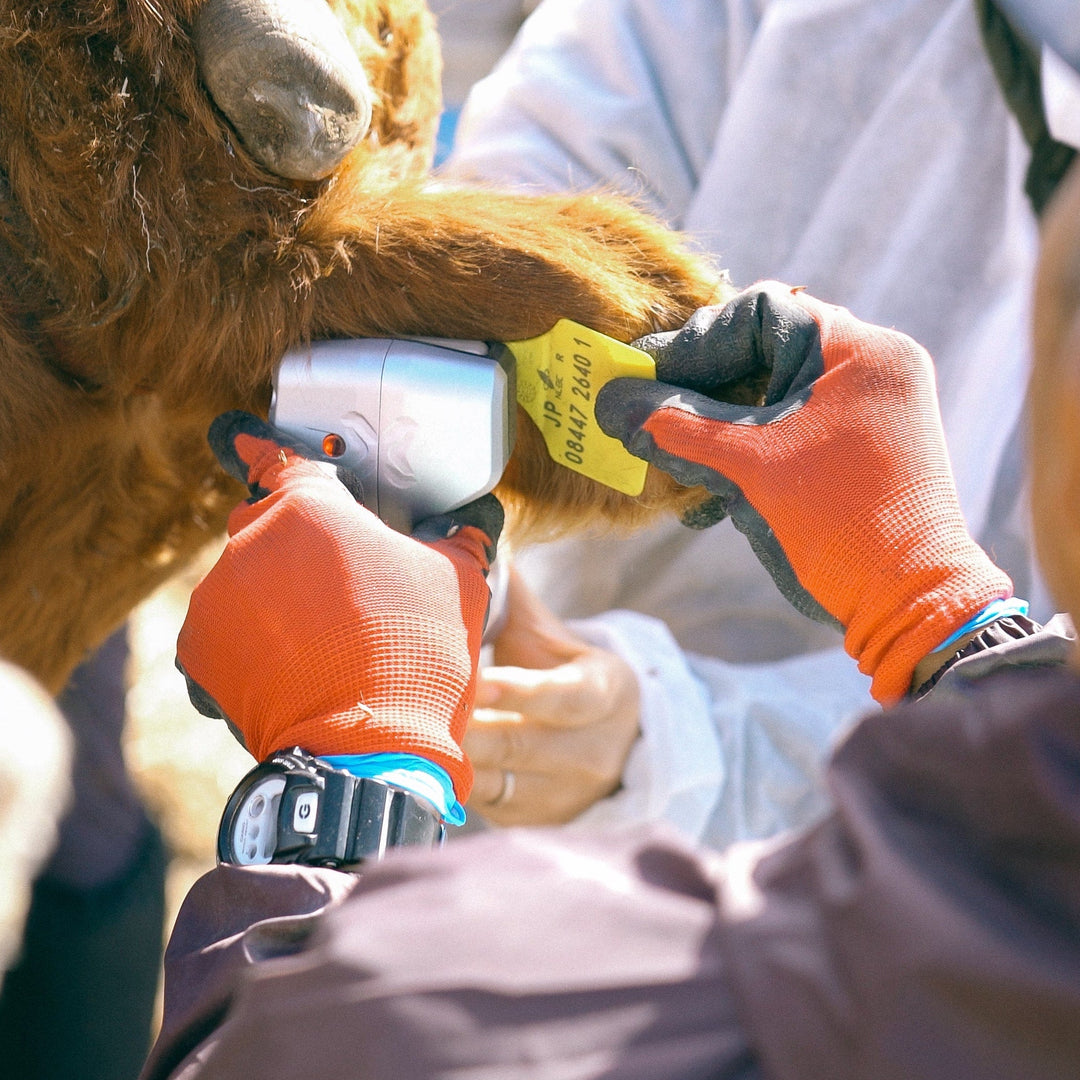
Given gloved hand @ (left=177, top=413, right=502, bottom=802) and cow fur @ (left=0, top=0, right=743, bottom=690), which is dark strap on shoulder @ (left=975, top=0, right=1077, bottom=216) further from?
gloved hand @ (left=177, top=413, right=502, bottom=802)

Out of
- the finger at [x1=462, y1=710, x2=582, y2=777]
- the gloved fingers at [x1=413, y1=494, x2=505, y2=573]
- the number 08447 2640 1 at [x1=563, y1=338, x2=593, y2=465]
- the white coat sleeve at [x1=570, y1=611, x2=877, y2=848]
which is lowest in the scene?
the finger at [x1=462, y1=710, x2=582, y2=777]

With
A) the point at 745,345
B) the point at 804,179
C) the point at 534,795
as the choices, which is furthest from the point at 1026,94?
the point at 534,795

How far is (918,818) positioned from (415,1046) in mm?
185

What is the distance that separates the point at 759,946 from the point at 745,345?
44 cm

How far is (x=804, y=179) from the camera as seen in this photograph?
4.13 ft

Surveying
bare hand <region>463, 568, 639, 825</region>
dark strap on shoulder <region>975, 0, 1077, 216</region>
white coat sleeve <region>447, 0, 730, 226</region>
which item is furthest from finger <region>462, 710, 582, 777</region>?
dark strap on shoulder <region>975, 0, 1077, 216</region>

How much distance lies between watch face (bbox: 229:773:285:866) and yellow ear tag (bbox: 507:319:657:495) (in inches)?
12.0

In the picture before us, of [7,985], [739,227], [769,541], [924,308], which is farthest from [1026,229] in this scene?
[7,985]

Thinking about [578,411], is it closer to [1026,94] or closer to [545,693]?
[545,693]

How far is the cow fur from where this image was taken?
0.59m

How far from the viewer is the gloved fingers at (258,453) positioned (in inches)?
26.9

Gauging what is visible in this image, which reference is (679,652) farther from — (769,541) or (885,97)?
(885,97)

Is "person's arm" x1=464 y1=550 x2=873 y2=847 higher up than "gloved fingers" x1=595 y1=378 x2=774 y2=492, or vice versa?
"gloved fingers" x1=595 y1=378 x2=774 y2=492

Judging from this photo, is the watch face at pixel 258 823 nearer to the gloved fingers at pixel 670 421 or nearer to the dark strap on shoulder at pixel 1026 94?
the gloved fingers at pixel 670 421
